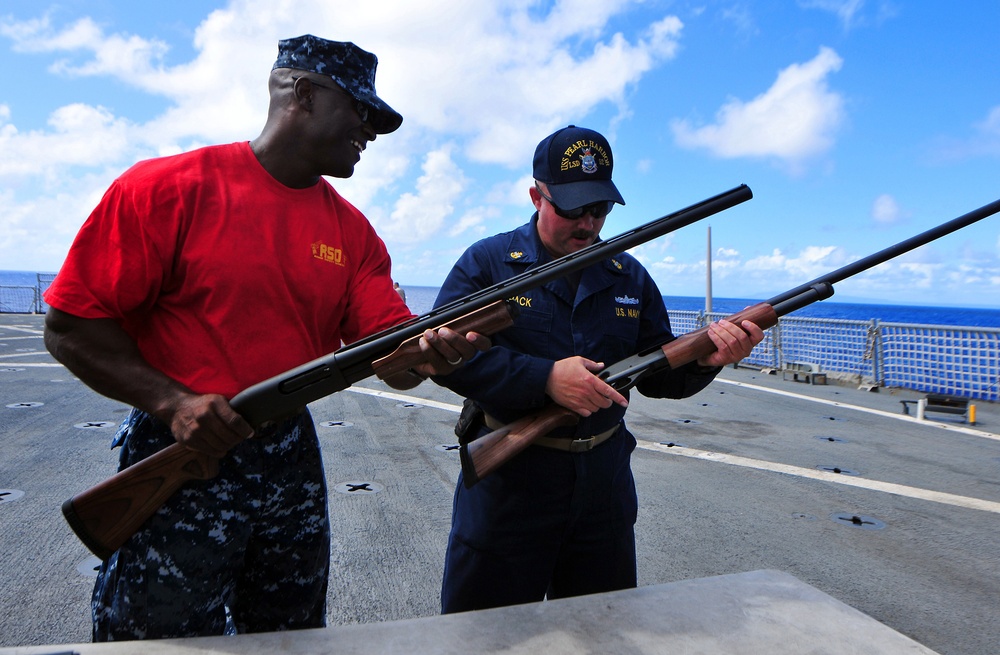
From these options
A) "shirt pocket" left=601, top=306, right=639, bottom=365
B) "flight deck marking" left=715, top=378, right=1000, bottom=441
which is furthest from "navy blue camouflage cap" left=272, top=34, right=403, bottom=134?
"flight deck marking" left=715, top=378, right=1000, bottom=441

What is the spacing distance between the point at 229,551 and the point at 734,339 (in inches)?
67.9

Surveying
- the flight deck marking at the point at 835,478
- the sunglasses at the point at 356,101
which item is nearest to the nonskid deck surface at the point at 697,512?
the flight deck marking at the point at 835,478

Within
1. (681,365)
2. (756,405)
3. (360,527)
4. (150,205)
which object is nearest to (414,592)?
(360,527)

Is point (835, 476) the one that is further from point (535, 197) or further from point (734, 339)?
point (535, 197)

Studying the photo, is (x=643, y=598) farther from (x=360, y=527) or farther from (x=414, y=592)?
(x=360, y=527)

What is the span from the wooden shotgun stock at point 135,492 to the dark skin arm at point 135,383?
41 mm

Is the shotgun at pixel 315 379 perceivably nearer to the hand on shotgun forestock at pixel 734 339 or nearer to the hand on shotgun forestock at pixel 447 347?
the hand on shotgun forestock at pixel 447 347

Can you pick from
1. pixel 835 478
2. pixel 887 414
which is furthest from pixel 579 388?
pixel 887 414

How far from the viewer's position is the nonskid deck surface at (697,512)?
2922 millimetres

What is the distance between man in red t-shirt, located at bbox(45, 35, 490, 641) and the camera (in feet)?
4.93

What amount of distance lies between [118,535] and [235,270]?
28.8 inches

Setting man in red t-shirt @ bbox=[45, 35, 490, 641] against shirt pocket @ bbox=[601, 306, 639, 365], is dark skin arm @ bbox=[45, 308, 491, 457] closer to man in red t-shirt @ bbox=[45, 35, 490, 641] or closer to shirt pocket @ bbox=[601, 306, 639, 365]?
man in red t-shirt @ bbox=[45, 35, 490, 641]

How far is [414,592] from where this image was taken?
10.4 ft

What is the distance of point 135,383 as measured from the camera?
59.3 inches
